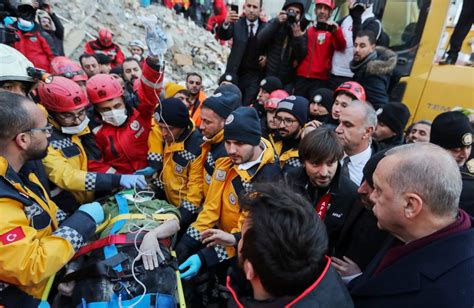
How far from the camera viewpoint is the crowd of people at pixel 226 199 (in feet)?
4.01

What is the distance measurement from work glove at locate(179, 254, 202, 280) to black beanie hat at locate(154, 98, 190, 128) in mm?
1119

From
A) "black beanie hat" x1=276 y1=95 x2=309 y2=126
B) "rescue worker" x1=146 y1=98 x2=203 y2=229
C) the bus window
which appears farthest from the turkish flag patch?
the bus window

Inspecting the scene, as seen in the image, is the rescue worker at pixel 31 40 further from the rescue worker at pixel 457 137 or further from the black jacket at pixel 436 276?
the black jacket at pixel 436 276

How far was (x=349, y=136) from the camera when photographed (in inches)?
102

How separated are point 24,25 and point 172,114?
16.1 ft

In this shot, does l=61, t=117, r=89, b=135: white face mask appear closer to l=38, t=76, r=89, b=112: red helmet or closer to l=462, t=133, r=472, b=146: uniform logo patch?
l=38, t=76, r=89, b=112: red helmet

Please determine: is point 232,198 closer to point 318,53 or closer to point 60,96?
point 60,96

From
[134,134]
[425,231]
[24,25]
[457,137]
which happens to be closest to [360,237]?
[425,231]

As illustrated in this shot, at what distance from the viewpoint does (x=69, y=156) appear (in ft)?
8.41

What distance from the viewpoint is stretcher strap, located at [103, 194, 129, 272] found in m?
1.74

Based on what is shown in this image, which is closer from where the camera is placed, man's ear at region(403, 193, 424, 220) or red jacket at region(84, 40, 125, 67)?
man's ear at region(403, 193, 424, 220)

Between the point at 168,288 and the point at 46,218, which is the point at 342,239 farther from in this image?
the point at 46,218

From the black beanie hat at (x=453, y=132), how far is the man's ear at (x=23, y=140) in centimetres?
273

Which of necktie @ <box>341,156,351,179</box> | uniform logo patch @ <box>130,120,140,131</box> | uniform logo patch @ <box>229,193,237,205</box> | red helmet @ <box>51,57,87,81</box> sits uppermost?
red helmet @ <box>51,57,87,81</box>
